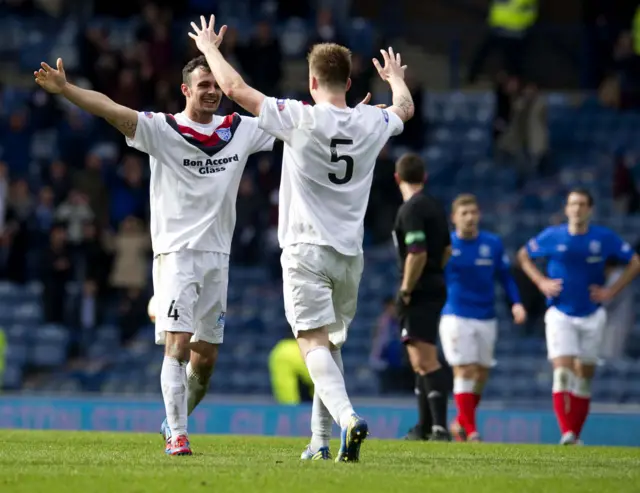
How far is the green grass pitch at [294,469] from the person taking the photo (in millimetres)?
6754

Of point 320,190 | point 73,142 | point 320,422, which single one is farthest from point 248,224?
point 320,190

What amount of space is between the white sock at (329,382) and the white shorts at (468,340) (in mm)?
5137

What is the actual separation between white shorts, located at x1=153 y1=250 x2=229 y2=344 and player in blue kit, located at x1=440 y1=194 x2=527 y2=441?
174 inches

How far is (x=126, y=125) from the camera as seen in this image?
27.9 ft

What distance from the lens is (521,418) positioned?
15.2 metres

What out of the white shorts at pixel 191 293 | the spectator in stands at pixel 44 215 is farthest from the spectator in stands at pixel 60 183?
the white shorts at pixel 191 293

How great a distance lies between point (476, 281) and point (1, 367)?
894 cm

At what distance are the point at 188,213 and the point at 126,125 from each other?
0.68 meters

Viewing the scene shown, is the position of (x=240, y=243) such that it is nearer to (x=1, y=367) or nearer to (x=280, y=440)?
(x=1, y=367)

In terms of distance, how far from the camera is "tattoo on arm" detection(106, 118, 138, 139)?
27.8 feet

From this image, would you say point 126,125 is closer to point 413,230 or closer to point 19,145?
point 413,230

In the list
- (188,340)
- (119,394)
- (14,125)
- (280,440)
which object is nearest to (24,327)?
(119,394)

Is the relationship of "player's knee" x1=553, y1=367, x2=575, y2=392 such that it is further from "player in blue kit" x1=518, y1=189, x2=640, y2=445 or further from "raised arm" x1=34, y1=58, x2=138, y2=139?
"raised arm" x1=34, y1=58, x2=138, y2=139

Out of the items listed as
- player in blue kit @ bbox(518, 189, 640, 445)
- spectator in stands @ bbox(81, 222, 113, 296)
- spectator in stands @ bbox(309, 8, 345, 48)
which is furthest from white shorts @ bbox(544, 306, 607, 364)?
spectator in stands @ bbox(309, 8, 345, 48)
